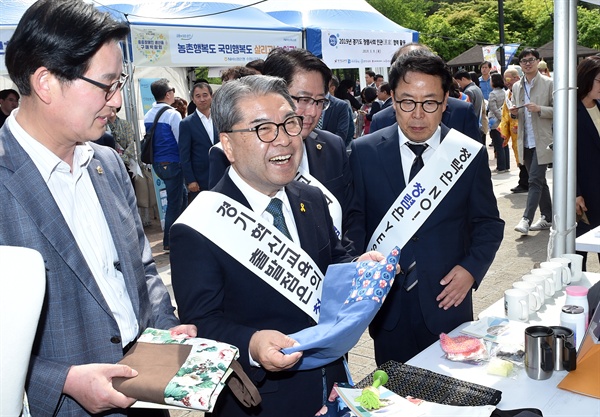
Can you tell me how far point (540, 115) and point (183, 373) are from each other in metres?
6.36

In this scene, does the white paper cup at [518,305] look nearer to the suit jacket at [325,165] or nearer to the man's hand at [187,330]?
the suit jacket at [325,165]

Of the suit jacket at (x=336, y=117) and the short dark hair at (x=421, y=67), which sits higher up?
the short dark hair at (x=421, y=67)

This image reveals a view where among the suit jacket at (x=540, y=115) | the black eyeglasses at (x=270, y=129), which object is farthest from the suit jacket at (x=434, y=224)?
the suit jacket at (x=540, y=115)

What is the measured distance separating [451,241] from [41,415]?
174 cm

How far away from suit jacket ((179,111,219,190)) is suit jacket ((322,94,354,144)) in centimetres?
123

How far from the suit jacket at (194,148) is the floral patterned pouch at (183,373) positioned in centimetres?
482

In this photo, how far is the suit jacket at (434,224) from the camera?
2.61 meters

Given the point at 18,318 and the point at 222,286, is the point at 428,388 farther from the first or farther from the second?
the point at 18,318

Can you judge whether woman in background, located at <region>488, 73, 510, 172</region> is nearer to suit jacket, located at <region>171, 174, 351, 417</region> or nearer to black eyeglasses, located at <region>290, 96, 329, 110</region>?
black eyeglasses, located at <region>290, 96, 329, 110</region>

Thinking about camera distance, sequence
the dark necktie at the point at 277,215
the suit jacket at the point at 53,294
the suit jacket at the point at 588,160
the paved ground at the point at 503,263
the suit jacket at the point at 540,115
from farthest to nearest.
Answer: the suit jacket at the point at 540,115, the suit jacket at the point at 588,160, the paved ground at the point at 503,263, the dark necktie at the point at 277,215, the suit jacket at the point at 53,294

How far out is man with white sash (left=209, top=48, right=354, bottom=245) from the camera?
2719mm

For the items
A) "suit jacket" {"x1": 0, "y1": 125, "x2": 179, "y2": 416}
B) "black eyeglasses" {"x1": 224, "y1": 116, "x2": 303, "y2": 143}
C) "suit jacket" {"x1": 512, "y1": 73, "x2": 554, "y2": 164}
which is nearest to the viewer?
"suit jacket" {"x1": 0, "y1": 125, "x2": 179, "y2": 416}

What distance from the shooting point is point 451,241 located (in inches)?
105

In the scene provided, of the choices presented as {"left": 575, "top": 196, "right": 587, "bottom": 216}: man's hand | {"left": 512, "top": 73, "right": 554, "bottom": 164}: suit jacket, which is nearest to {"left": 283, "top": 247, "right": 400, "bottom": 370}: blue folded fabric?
{"left": 575, "top": 196, "right": 587, "bottom": 216}: man's hand
